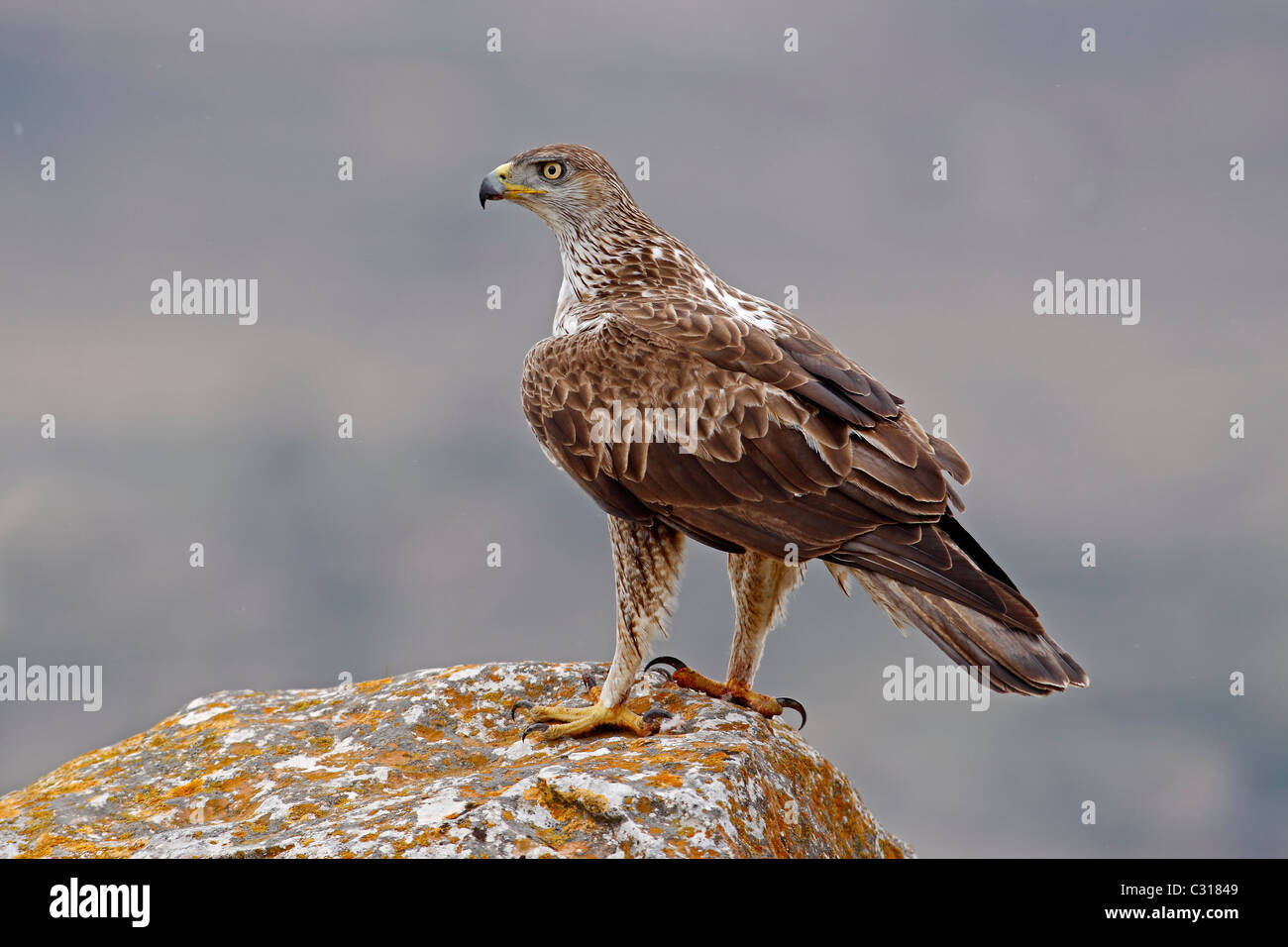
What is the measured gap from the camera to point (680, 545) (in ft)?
19.0

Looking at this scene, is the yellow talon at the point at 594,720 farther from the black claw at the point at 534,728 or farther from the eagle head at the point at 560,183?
the eagle head at the point at 560,183

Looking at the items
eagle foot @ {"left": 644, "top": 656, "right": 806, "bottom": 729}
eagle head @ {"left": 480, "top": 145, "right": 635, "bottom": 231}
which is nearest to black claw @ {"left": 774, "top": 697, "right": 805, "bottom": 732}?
eagle foot @ {"left": 644, "top": 656, "right": 806, "bottom": 729}

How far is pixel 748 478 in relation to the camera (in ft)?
17.9

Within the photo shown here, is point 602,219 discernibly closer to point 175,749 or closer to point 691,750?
point 691,750

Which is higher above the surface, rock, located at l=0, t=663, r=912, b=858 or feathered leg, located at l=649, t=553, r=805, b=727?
feathered leg, located at l=649, t=553, r=805, b=727

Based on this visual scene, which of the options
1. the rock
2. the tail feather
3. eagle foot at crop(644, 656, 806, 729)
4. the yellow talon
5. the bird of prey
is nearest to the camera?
the rock

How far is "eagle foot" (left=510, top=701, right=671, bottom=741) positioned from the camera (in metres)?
5.50

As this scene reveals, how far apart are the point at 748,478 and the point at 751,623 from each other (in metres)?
1.02

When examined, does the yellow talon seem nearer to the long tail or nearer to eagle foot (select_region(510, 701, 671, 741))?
eagle foot (select_region(510, 701, 671, 741))

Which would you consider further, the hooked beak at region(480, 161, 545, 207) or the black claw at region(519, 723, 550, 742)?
the hooked beak at region(480, 161, 545, 207)

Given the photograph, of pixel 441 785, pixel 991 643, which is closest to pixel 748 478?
pixel 991 643

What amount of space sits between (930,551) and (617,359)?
5.70 ft
